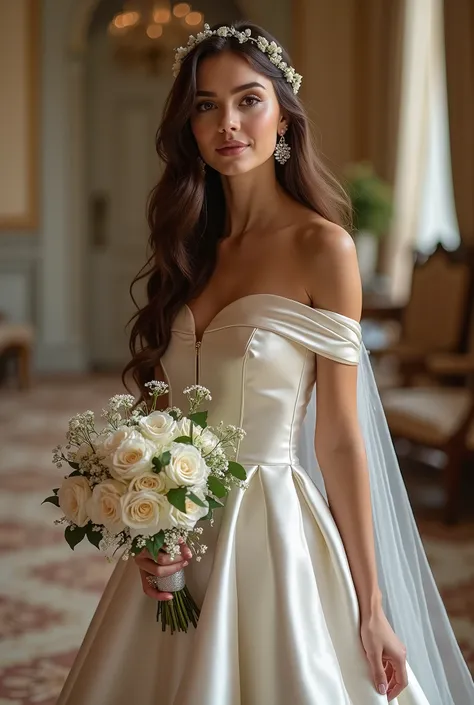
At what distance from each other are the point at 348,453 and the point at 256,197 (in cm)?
51

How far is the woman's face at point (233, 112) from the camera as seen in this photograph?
1.51 metres

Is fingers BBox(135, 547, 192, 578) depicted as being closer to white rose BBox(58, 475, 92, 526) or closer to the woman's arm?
white rose BBox(58, 475, 92, 526)

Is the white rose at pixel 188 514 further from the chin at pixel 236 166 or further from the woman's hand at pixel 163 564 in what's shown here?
the chin at pixel 236 166

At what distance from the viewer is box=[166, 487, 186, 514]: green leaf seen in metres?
1.26

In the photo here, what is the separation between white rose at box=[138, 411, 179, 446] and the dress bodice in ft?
0.63

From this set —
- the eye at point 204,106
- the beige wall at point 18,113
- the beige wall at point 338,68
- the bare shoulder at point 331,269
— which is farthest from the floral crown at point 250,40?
the beige wall at point 18,113

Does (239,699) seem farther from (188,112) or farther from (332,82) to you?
(332,82)

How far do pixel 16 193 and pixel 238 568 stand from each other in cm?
784

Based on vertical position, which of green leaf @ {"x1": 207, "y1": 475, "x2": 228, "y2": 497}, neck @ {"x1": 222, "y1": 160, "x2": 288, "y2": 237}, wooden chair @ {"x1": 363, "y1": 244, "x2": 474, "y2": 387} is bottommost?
wooden chair @ {"x1": 363, "y1": 244, "x2": 474, "y2": 387}

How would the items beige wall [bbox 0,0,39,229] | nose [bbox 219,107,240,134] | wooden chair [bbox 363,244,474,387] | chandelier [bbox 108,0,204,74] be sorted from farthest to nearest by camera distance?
beige wall [bbox 0,0,39,229]
chandelier [bbox 108,0,204,74]
wooden chair [bbox 363,244,474,387]
nose [bbox 219,107,240,134]

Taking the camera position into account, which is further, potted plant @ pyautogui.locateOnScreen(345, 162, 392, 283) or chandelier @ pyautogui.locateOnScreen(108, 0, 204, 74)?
chandelier @ pyautogui.locateOnScreen(108, 0, 204, 74)

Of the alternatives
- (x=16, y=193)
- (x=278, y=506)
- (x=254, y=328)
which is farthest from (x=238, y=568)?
(x=16, y=193)

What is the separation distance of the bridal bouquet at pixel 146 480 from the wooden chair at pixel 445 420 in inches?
107

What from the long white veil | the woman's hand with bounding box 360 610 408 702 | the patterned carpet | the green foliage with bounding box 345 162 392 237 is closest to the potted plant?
the green foliage with bounding box 345 162 392 237
